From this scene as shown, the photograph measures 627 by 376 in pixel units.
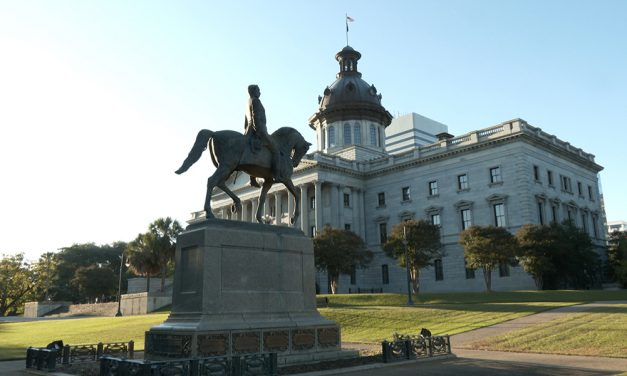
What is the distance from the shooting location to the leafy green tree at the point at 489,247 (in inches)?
1770

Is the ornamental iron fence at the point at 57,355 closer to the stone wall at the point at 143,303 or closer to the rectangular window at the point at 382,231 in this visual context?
the stone wall at the point at 143,303

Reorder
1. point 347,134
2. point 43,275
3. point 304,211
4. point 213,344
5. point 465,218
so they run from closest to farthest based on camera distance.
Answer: point 213,344, point 465,218, point 304,211, point 347,134, point 43,275

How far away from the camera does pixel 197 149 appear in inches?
608

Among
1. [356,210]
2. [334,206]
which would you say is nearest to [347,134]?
[356,210]

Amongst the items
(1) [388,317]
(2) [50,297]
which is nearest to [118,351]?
(1) [388,317]

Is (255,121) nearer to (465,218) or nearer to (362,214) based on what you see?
(465,218)

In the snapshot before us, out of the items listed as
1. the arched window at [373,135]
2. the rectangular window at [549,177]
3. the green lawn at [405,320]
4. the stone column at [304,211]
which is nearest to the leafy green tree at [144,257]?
the stone column at [304,211]

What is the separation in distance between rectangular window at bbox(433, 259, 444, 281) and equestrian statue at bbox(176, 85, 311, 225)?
157 ft

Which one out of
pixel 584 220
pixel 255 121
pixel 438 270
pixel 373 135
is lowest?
pixel 438 270

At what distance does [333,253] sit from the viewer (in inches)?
1988

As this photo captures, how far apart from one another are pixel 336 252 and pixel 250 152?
1405 inches

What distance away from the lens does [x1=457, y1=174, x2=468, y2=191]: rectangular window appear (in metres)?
61.2

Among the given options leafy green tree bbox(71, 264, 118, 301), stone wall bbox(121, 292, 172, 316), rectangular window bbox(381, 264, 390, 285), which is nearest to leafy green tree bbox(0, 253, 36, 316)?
leafy green tree bbox(71, 264, 118, 301)

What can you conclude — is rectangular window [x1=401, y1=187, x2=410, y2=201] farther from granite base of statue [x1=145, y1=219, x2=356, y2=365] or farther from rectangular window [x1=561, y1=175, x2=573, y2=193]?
granite base of statue [x1=145, y1=219, x2=356, y2=365]
